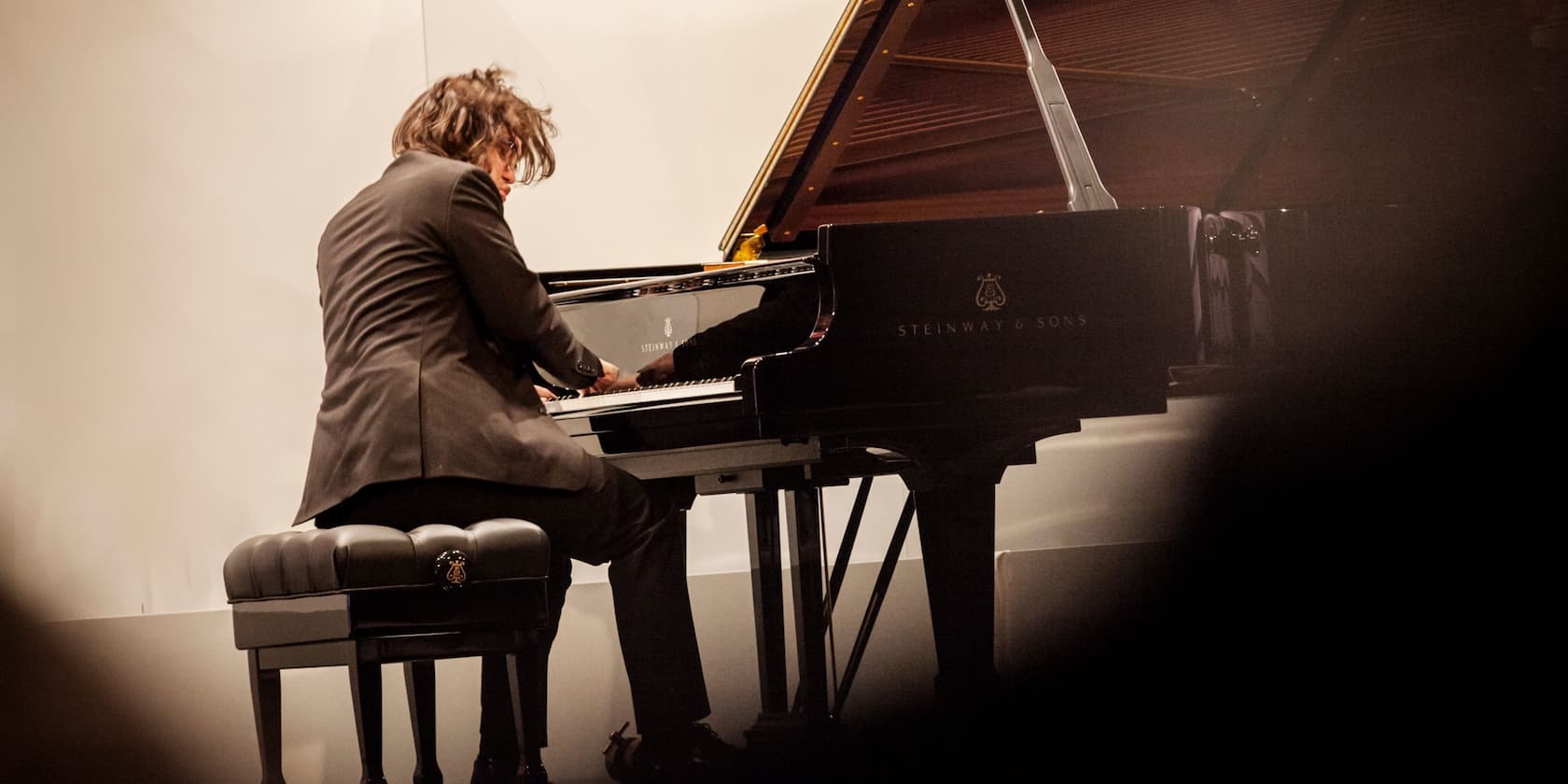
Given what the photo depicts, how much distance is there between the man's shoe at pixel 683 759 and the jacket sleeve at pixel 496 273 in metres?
0.64

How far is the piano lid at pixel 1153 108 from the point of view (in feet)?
8.63

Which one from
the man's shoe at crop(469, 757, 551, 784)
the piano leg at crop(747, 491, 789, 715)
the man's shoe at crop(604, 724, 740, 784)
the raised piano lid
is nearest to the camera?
the man's shoe at crop(604, 724, 740, 784)

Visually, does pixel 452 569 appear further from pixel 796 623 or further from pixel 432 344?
pixel 796 623

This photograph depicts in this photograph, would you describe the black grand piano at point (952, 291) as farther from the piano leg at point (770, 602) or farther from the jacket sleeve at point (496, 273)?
the jacket sleeve at point (496, 273)

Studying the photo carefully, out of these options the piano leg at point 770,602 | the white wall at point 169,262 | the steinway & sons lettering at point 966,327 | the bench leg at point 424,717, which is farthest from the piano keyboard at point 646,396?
the white wall at point 169,262

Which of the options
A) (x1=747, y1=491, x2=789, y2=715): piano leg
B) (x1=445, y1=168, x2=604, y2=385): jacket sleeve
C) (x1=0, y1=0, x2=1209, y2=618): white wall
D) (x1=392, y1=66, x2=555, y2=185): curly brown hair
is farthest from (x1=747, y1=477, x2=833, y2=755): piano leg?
(x1=0, y1=0, x2=1209, y2=618): white wall

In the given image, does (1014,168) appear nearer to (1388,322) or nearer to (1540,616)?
(1388,322)

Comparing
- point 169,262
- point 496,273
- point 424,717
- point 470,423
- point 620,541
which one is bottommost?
point 424,717

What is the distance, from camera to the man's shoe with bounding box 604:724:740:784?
2047mm

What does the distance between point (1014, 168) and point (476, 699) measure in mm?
1864

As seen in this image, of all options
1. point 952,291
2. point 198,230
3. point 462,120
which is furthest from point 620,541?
point 198,230

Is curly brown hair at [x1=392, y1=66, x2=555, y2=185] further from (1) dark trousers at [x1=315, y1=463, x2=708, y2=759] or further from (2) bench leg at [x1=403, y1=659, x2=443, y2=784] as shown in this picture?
(2) bench leg at [x1=403, y1=659, x2=443, y2=784]

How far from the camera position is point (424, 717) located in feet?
6.73

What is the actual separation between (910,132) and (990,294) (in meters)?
0.95
